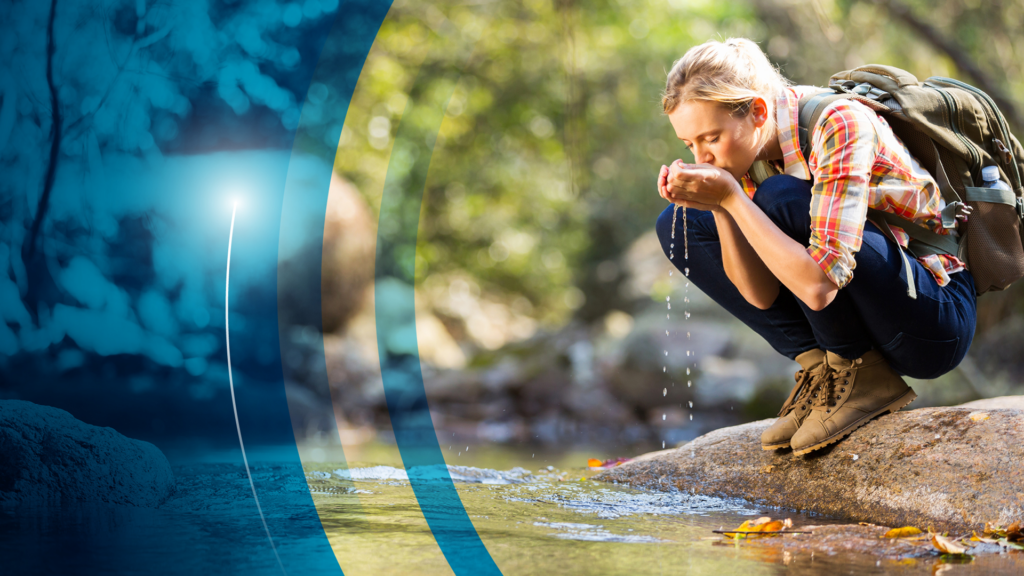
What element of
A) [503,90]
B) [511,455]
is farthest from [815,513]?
[503,90]

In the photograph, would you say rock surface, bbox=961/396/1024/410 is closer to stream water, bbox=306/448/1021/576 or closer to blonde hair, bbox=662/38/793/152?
stream water, bbox=306/448/1021/576

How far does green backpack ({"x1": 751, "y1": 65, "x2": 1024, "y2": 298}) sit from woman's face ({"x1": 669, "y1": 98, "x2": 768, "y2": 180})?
0.12m

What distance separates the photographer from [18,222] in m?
2.70

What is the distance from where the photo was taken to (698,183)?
1.63 m

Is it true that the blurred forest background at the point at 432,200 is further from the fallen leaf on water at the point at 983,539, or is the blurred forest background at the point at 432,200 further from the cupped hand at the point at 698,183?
the fallen leaf on water at the point at 983,539

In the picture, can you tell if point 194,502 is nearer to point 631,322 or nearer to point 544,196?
point 631,322

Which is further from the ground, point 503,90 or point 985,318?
point 503,90

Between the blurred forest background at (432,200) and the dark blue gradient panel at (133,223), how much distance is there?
1 centimetres

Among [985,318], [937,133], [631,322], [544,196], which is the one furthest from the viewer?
[544,196]

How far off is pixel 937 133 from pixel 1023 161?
0.32m

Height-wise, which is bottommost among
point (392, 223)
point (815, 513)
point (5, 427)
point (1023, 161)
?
point (815, 513)

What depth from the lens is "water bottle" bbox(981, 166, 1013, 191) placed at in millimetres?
1776

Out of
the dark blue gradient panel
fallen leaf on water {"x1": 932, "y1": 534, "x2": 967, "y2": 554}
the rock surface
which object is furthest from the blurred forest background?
fallen leaf on water {"x1": 932, "y1": 534, "x2": 967, "y2": 554}
